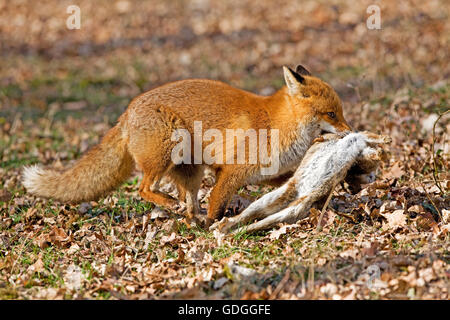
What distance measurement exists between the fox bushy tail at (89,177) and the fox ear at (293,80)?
217cm

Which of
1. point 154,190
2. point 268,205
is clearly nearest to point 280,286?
point 268,205

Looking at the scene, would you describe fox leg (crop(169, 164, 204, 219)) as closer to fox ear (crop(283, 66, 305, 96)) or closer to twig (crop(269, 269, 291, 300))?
fox ear (crop(283, 66, 305, 96))

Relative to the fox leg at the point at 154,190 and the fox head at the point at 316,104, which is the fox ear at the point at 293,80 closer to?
the fox head at the point at 316,104

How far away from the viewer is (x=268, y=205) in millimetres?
5941

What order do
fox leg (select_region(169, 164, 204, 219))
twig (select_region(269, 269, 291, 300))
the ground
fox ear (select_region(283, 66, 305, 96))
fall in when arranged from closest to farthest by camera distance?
twig (select_region(269, 269, 291, 300)) → the ground → fox ear (select_region(283, 66, 305, 96)) → fox leg (select_region(169, 164, 204, 219))

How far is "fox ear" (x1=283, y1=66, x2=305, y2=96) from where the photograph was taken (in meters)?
6.25

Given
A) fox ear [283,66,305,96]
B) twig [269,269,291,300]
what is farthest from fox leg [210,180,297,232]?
twig [269,269,291,300]

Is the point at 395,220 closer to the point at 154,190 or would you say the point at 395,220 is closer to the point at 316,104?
the point at 316,104

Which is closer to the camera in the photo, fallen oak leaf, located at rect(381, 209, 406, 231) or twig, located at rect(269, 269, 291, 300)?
twig, located at rect(269, 269, 291, 300)

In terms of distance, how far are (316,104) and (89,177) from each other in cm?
294

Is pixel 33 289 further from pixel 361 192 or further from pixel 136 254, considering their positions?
pixel 361 192

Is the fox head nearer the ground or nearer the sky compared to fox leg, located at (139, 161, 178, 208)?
nearer the sky

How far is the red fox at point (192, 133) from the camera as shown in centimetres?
632

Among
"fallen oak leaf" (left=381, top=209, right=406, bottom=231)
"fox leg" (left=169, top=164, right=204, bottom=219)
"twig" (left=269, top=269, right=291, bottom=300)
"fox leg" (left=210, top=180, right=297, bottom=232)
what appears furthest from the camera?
"fox leg" (left=169, top=164, right=204, bottom=219)
